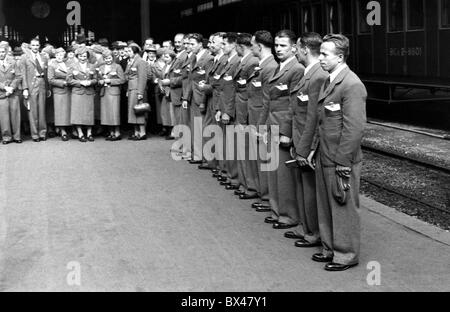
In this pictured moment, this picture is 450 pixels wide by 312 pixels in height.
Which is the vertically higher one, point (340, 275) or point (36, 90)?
point (36, 90)

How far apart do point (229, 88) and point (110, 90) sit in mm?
5178

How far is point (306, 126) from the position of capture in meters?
6.30

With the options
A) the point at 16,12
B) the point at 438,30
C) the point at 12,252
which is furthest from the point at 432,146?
the point at 16,12

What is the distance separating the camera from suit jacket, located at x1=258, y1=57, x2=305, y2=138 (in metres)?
7.09

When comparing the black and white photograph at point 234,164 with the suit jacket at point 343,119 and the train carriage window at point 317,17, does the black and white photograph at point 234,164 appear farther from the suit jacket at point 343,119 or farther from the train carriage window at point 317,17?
the train carriage window at point 317,17

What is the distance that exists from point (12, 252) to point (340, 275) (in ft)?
8.74

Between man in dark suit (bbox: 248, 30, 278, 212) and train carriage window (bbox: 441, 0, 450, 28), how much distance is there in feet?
21.6

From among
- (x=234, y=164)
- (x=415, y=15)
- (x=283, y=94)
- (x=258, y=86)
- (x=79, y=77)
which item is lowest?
(x=234, y=164)

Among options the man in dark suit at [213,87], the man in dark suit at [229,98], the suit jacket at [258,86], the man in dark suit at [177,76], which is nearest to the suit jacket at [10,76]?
the man in dark suit at [177,76]

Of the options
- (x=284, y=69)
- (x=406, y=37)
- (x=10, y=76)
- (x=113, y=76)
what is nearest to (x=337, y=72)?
(x=284, y=69)

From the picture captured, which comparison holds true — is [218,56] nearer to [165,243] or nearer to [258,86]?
[258,86]

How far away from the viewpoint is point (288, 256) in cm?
620

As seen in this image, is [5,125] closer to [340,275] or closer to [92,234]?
[92,234]

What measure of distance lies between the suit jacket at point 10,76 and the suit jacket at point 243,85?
5.91 m
